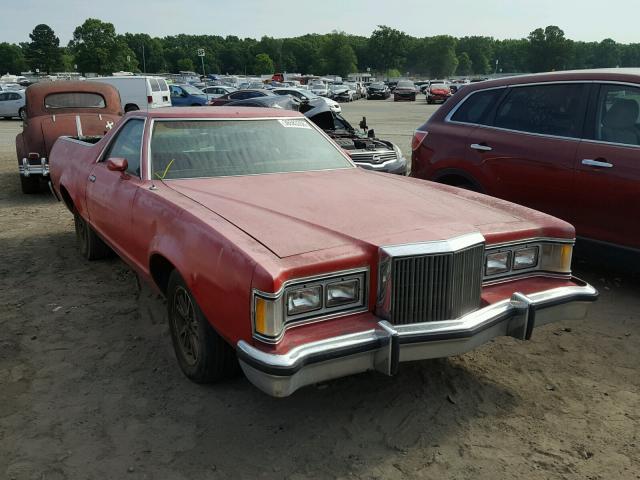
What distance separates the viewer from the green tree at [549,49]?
111m

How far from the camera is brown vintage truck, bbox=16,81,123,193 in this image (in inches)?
354

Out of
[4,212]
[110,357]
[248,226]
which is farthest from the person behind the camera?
[4,212]

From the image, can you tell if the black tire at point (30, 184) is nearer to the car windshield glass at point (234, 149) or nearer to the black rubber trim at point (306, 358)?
the car windshield glass at point (234, 149)

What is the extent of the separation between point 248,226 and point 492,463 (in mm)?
1654

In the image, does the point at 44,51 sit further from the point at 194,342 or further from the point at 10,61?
the point at 194,342

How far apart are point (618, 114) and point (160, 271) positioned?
12.6 feet

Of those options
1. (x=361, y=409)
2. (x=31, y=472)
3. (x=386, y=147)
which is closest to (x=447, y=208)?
(x=361, y=409)

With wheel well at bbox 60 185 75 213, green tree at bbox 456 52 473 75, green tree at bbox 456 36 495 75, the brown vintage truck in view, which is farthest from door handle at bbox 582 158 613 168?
green tree at bbox 456 36 495 75

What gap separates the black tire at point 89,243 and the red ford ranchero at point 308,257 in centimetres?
123

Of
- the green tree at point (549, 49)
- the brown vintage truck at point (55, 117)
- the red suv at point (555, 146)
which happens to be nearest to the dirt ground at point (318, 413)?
the red suv at point (555, 146)

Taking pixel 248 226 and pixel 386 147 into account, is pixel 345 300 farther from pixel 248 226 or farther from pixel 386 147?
pixel 386 147

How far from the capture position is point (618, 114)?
4789mm

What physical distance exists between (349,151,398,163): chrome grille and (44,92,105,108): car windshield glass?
490cm

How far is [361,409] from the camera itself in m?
3.16
